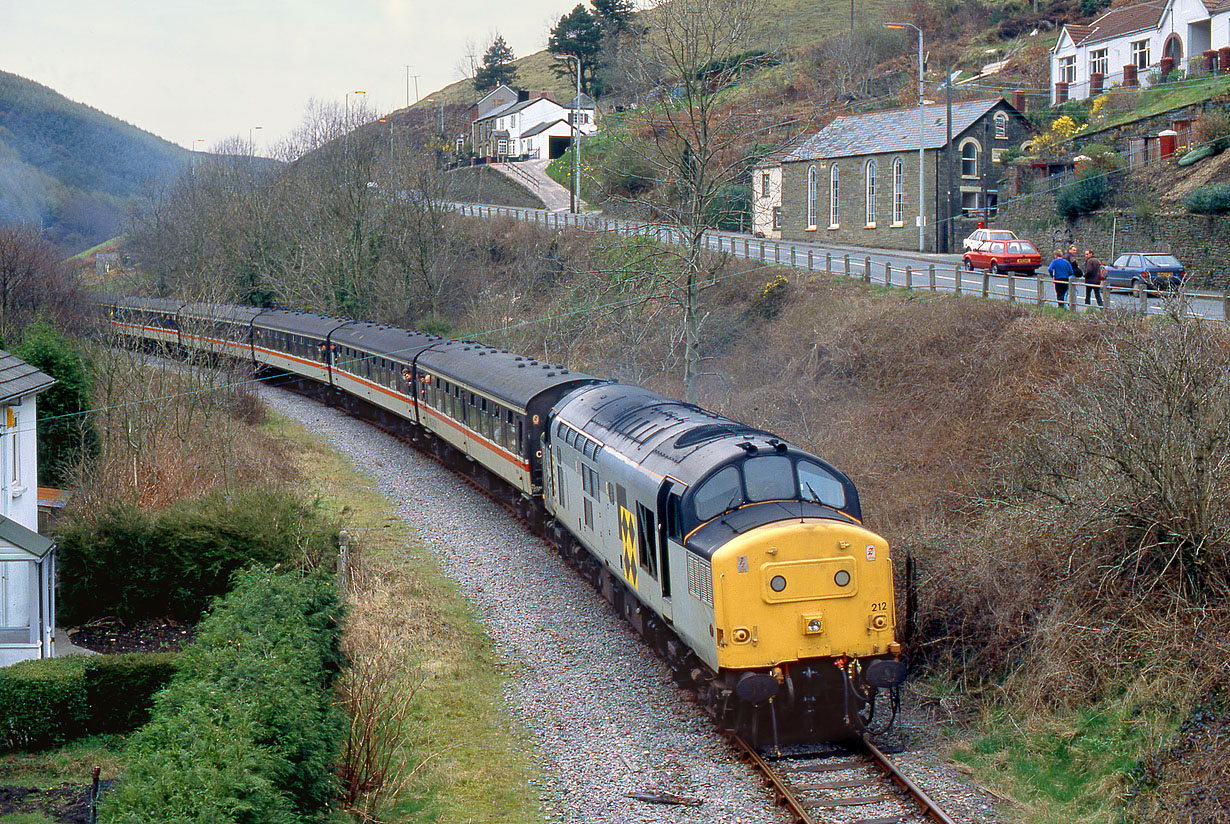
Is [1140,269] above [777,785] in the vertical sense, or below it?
above

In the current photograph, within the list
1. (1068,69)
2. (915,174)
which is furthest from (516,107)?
(915,174)

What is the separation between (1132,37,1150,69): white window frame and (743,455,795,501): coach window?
56.7m

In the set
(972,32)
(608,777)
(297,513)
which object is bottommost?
(608,777)

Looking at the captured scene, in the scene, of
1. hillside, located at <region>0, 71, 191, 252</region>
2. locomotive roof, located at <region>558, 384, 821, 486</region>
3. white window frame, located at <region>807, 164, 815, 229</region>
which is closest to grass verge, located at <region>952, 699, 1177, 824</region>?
locomotive roof, located at <region>558, 384, 821, 486</region>

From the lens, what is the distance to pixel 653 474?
12992 millimetres

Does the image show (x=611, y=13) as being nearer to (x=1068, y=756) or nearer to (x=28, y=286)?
(x=28, y=286)

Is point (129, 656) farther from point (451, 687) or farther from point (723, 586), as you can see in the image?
point (723, 586)

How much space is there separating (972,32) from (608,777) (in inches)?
3439

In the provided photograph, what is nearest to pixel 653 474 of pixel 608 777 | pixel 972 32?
pixel 608 777

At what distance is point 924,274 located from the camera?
32.5 meters

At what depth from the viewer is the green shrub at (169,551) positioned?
1816 centimetres

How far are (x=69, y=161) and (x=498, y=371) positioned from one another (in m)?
77.3

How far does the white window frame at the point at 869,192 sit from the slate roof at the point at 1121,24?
22871 millimetres

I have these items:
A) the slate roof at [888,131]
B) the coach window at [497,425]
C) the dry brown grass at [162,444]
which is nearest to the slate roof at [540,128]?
the slate roof at [888,131]
